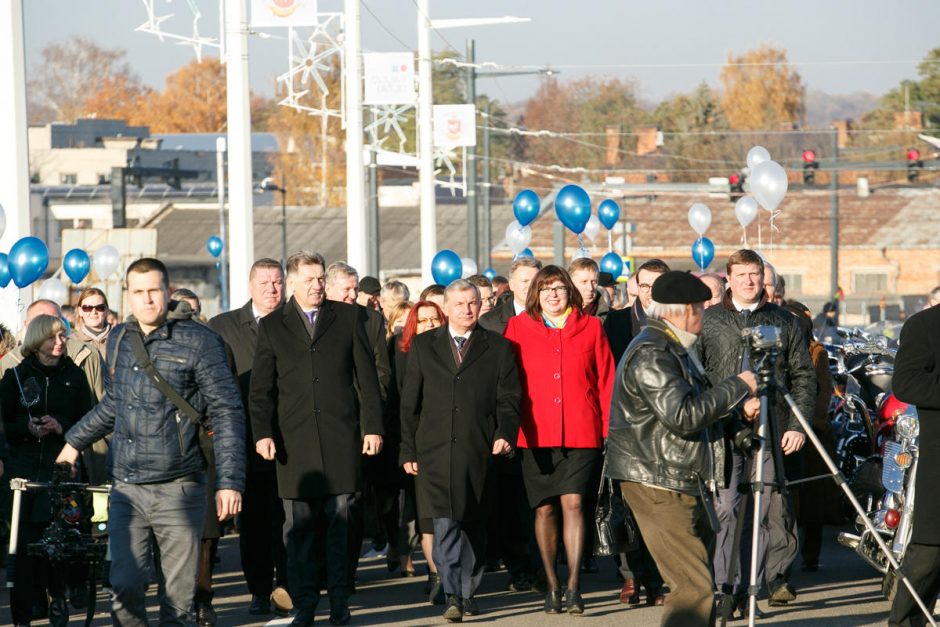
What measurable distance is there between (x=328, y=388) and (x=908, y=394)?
3.64 metres

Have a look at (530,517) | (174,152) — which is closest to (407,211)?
(174,152)

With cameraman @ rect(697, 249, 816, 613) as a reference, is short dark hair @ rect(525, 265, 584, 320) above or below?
above

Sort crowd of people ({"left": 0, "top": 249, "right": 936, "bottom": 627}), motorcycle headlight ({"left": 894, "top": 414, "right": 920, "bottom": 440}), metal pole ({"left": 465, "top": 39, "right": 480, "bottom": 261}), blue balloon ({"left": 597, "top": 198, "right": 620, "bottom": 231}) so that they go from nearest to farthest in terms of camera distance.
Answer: motorcycle headlight ({"left": 894, "top": 414, "right": 920, "bottom": 440}) → crowd of people ({"left": 0, "top": 249, "right": 936, "bottom": 627}) → blue balloon ({"left": 597, "top": 198, "right": 620, "bottom": 231}) → metal pole ({"left": 465, "top": 39, "right": 480, "bottom": 261})

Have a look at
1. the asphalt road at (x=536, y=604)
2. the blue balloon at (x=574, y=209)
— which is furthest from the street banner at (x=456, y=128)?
the asphalt road at (x=536, y=604)

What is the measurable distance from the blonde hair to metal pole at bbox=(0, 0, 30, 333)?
6.81m

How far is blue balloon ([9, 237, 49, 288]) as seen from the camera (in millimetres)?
16156

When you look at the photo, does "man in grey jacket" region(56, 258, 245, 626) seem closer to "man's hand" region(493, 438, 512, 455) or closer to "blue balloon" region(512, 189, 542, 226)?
"man's hand" region(493, 438, 512, 455)

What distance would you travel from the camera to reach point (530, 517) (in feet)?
36.0

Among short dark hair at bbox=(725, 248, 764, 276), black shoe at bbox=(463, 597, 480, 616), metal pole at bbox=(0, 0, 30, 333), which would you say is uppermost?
metal pole at bbox=(0, 0, 30, 333)

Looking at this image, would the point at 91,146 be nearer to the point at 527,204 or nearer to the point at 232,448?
Result: the point at 527,204

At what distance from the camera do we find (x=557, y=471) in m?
9.89

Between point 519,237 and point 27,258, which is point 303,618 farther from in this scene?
point 519,237

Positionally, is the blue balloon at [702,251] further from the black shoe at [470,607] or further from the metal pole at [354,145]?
the black shoe at [470,607]

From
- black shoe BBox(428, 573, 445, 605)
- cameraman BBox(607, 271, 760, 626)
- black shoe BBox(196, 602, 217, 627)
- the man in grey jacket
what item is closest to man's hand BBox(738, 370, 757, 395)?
cameraman BBox(607, 271, 760, 626)
